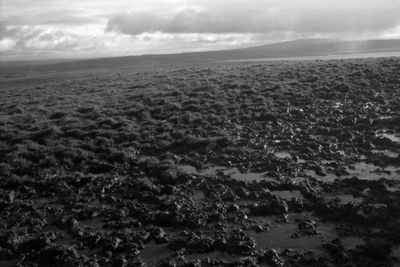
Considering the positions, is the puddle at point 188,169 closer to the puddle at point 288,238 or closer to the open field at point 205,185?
the open field at point 205,185

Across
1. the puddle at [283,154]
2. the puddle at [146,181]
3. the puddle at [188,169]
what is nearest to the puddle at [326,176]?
the puddle at [283,154]

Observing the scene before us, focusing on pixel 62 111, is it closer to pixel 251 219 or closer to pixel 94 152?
pixel 94 152

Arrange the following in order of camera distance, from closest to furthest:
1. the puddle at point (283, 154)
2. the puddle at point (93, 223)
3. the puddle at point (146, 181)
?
the puddle at point (93, 223) → the puddle at point (146, 181) → the puddle at point (283, 154)

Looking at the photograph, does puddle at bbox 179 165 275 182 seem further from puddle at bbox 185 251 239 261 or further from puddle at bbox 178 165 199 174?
puddle at bbox 185 251 239 261

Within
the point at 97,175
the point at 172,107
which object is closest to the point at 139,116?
the point at 172,107

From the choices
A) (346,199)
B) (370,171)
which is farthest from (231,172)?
(370,171)

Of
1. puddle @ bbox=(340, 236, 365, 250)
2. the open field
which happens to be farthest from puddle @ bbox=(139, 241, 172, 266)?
puddle @ bbox=(340, 236, 365, 250)
